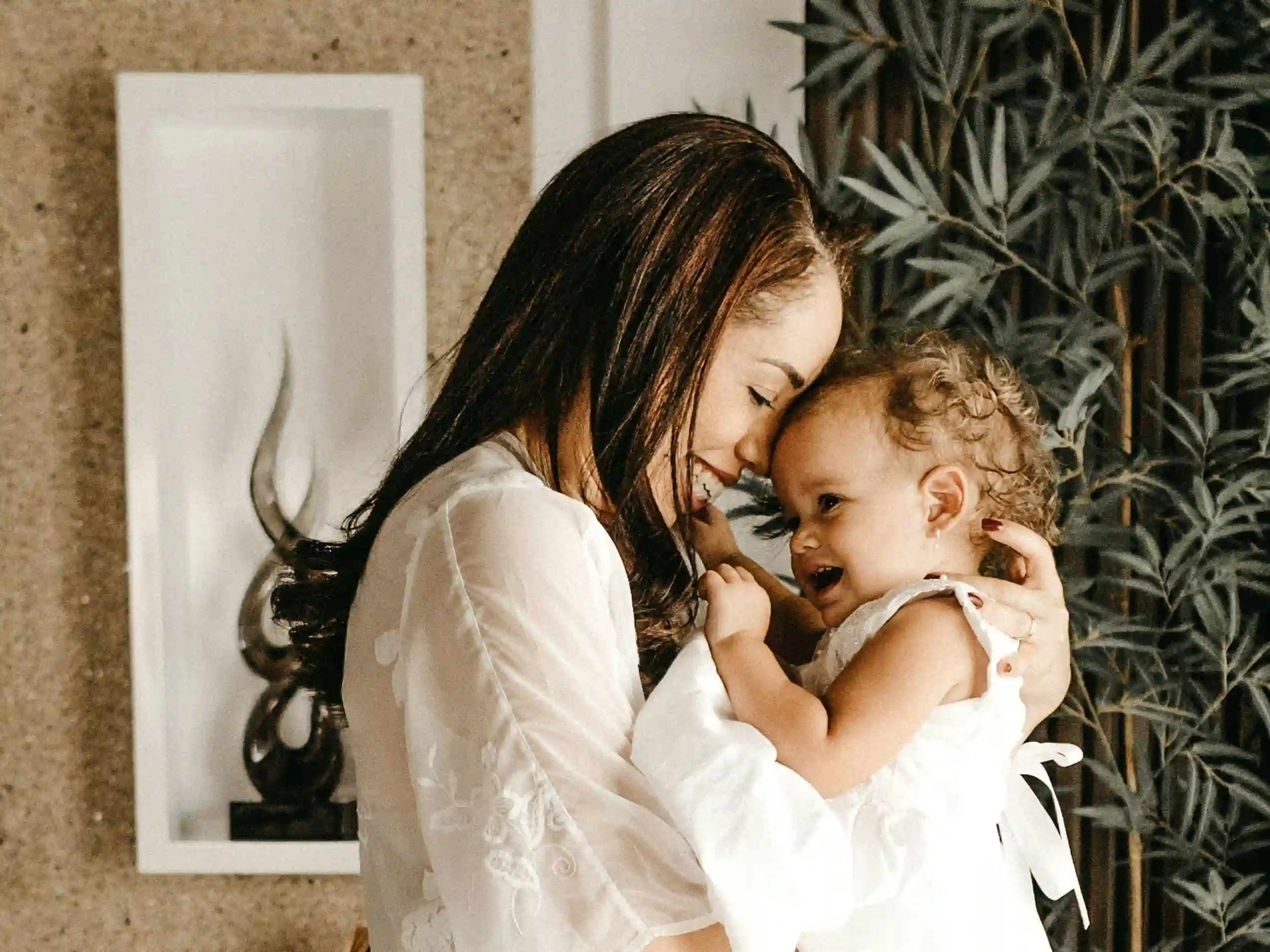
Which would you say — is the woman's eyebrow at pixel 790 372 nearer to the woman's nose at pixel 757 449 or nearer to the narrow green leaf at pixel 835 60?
the woman's nose at pixel 757 449

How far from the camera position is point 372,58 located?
2074 millimetres

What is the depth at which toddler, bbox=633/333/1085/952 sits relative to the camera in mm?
853

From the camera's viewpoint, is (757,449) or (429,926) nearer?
(429,926)

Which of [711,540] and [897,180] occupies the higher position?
[897,180]

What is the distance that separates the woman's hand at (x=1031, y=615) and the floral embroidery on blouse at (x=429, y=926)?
63 cm

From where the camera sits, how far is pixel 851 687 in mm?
1049

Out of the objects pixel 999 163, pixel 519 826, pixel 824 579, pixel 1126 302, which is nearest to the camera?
pixel 519 826

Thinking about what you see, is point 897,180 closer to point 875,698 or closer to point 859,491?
point 859,491

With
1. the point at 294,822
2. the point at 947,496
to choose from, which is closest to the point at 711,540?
the point at 947,496

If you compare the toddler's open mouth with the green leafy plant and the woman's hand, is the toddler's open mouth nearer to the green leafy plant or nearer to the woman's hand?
the woman's hand

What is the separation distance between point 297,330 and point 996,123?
4.62ft

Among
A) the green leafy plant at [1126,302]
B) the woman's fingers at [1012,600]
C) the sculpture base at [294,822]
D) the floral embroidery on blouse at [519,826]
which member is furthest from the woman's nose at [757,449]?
the sculpture base at [294,822]

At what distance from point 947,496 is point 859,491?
11cm

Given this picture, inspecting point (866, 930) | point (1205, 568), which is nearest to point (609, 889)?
point (866, 930)
